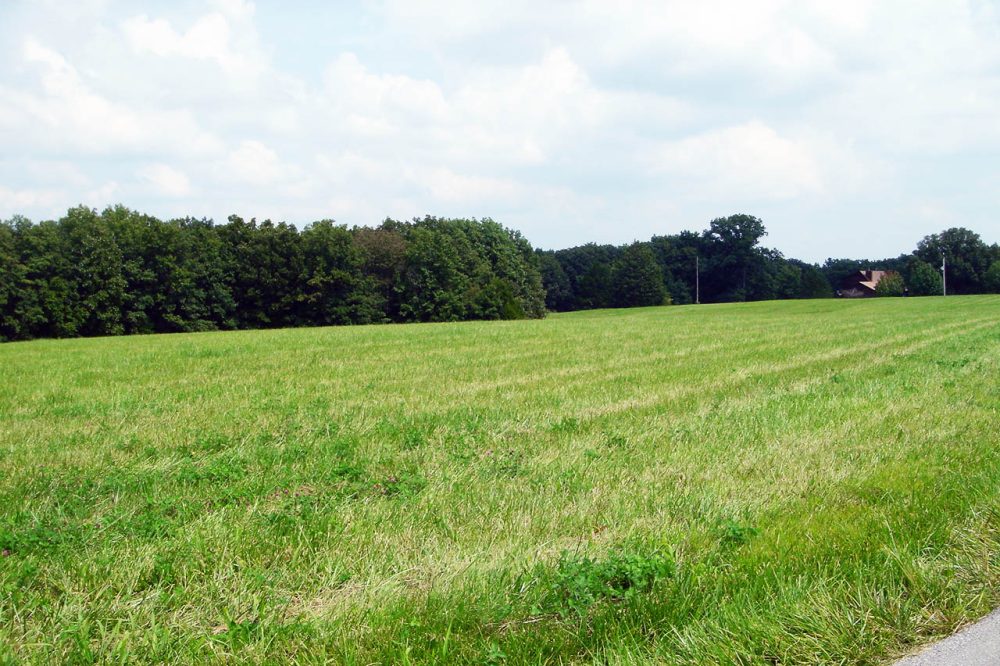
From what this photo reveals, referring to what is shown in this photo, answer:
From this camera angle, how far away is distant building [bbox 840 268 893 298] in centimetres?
13662

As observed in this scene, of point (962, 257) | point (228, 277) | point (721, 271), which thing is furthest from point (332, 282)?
point (962, 257)

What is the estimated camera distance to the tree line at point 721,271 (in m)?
107

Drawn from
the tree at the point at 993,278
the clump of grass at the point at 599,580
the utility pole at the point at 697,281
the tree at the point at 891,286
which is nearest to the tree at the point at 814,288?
the tree at the point at 891,286

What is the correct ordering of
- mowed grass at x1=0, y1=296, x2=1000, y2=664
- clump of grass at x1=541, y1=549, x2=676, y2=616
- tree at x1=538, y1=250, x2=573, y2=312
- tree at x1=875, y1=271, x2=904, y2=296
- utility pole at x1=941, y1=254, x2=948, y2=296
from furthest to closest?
tree at x1=538, y1=250, x2=573, y2=312 < tree at x1=875, y1=271, x2=904, y2=296 < utility pole at x1=941, y1=254, x2=948, y2=296 < clump of grass at x1=541, y1=549, x2=676, y2=616 < mowed grass at x1=0, y1=296, x2=1000, y2=664

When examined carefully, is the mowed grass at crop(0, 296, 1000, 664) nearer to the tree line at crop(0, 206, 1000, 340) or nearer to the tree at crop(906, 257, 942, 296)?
the tree line at crop(0, 206, 1000, 340)

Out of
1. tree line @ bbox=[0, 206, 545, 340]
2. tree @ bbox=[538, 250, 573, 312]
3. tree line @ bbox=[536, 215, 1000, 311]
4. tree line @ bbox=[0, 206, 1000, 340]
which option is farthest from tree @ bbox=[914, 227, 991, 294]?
tree line @ bbox=[0, 206, 545, 340]

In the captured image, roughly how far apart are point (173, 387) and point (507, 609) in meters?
10.9

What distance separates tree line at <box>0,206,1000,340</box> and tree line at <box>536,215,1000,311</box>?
0.65 m

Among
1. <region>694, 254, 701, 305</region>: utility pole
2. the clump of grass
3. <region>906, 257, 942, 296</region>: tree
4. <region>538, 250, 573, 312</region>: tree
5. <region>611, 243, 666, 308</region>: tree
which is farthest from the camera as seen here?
<region>694, 254, 701, 305</region>: utility pole

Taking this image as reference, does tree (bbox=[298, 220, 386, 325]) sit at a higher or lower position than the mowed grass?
higher

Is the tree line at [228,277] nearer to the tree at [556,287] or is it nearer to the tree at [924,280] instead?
the tree at [556,287]

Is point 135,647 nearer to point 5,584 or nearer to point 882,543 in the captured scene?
point 5,584

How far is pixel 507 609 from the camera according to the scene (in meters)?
3.55

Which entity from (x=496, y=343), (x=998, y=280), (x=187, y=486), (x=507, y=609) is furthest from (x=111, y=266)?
(x=998, y=280)
